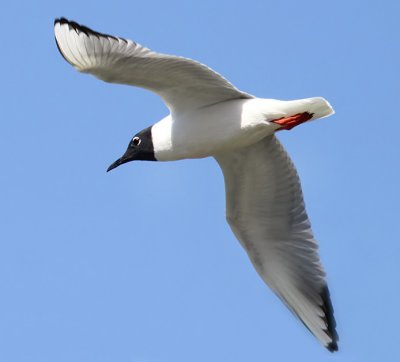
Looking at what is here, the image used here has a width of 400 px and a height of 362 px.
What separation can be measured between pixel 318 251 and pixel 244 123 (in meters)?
1.59

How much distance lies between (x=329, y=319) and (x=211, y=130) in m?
1.94

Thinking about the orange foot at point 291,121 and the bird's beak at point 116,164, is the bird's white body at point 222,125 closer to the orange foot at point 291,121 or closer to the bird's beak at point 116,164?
the orange foot at point 291,121

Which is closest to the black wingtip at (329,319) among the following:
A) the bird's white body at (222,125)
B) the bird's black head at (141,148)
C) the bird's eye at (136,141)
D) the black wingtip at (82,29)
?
the bird's white body at (222,125)

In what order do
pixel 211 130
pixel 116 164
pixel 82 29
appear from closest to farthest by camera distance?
pixel 82 29
pixel 211 130
pixel 116 164

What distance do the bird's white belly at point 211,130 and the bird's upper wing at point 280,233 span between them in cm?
55

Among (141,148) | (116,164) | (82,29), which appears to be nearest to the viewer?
(82,29)

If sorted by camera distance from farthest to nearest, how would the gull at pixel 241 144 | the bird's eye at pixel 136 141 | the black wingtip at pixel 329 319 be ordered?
the black wingtip at pixel 329 319 → the bird's eye at pixel 136 141 → the gull at pixel 241 144

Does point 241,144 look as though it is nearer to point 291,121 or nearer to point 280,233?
point 291,121

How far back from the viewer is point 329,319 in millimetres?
9211

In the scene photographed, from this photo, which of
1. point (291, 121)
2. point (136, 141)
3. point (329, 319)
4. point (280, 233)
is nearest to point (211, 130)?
point (291, 121)

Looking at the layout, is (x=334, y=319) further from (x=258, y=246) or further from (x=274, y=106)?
(x=274, y=106)

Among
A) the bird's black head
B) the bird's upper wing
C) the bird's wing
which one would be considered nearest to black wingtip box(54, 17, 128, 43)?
the bird's wing

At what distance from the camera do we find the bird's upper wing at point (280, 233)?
909cm

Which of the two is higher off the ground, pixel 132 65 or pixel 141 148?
pixel 132 65
